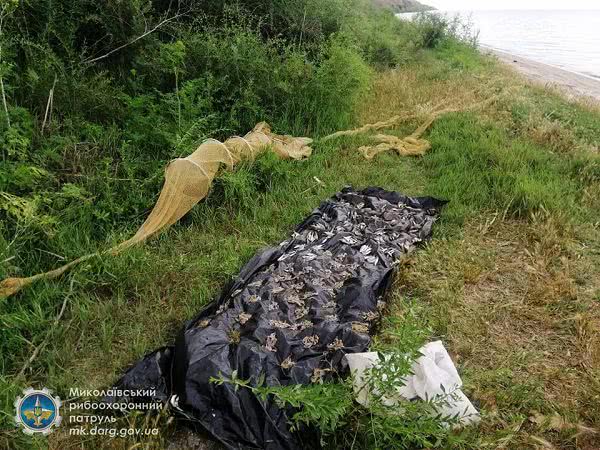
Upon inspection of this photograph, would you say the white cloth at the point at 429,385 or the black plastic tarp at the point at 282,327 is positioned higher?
the white cloth at the point at 429,385

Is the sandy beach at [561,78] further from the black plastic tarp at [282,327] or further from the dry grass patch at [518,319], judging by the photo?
the black plastic tarp at [282,327]

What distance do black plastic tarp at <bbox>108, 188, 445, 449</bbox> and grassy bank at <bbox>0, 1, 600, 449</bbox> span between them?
0.18 meters

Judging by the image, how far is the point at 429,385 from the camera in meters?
1.96

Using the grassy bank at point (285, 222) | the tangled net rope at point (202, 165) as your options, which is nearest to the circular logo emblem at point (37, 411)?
the grassy bank at point (285, 222)

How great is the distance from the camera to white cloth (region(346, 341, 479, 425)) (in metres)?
1.89

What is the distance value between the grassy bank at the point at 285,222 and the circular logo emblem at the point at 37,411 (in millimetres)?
57

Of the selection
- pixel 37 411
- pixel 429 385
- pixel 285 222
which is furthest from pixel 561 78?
pixel 37 411

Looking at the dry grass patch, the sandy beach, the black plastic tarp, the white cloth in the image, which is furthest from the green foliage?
the white cloth

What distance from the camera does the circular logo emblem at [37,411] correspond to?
1.93 m

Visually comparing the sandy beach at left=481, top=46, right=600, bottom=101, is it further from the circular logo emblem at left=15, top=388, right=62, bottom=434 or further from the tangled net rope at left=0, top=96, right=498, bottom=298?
the circular logo emblem at left=15, top=388, right=62, bottom=434

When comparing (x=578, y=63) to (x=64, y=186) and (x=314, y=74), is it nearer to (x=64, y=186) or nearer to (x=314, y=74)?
(x=314, y=74)

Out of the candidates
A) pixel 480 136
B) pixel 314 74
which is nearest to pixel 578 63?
pixel 480 136

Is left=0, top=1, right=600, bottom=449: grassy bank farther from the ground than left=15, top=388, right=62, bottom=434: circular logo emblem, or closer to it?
farther from the ground

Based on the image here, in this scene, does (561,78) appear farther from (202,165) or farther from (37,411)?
(37,411)
